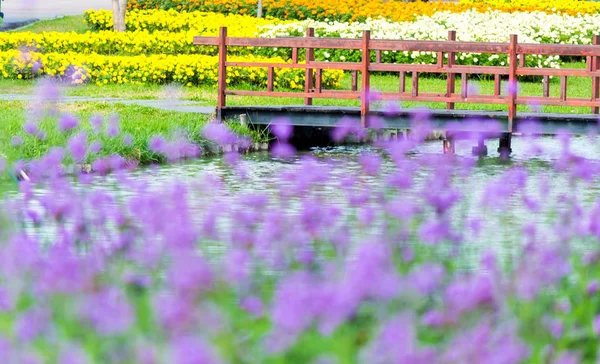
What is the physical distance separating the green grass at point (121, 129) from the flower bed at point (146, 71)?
15.6 feet

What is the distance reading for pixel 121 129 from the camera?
1363 centimetres

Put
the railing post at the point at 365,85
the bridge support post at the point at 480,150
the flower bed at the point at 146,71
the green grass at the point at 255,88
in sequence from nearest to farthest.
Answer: the bridge support post at the point at 480,150 < the railing post at the point at 365,85 < the green grass at the point at 255,88 < the flower bed at the point at 146,71

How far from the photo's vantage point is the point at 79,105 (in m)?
17.8

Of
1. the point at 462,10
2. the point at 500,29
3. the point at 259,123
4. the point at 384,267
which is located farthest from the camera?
the point at 462,10

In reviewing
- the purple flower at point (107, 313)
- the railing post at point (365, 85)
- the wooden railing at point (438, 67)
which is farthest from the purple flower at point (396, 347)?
the railing post at point (365, 85)

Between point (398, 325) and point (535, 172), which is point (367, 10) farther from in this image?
point (398, 325)

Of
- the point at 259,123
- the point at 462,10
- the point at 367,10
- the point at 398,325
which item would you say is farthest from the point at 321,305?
the point at 462,10

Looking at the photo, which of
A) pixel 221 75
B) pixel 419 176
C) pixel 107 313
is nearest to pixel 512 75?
pixel 419 176

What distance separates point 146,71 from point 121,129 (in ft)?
30.7

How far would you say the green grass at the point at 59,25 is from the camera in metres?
35.7

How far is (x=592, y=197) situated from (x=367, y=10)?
74.0 ft

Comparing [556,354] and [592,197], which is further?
[592,197]

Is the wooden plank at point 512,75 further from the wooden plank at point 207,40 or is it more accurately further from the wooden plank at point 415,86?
the wooden plank at point 207,40

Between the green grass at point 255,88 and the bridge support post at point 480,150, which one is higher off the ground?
the green grass at point 255,88
